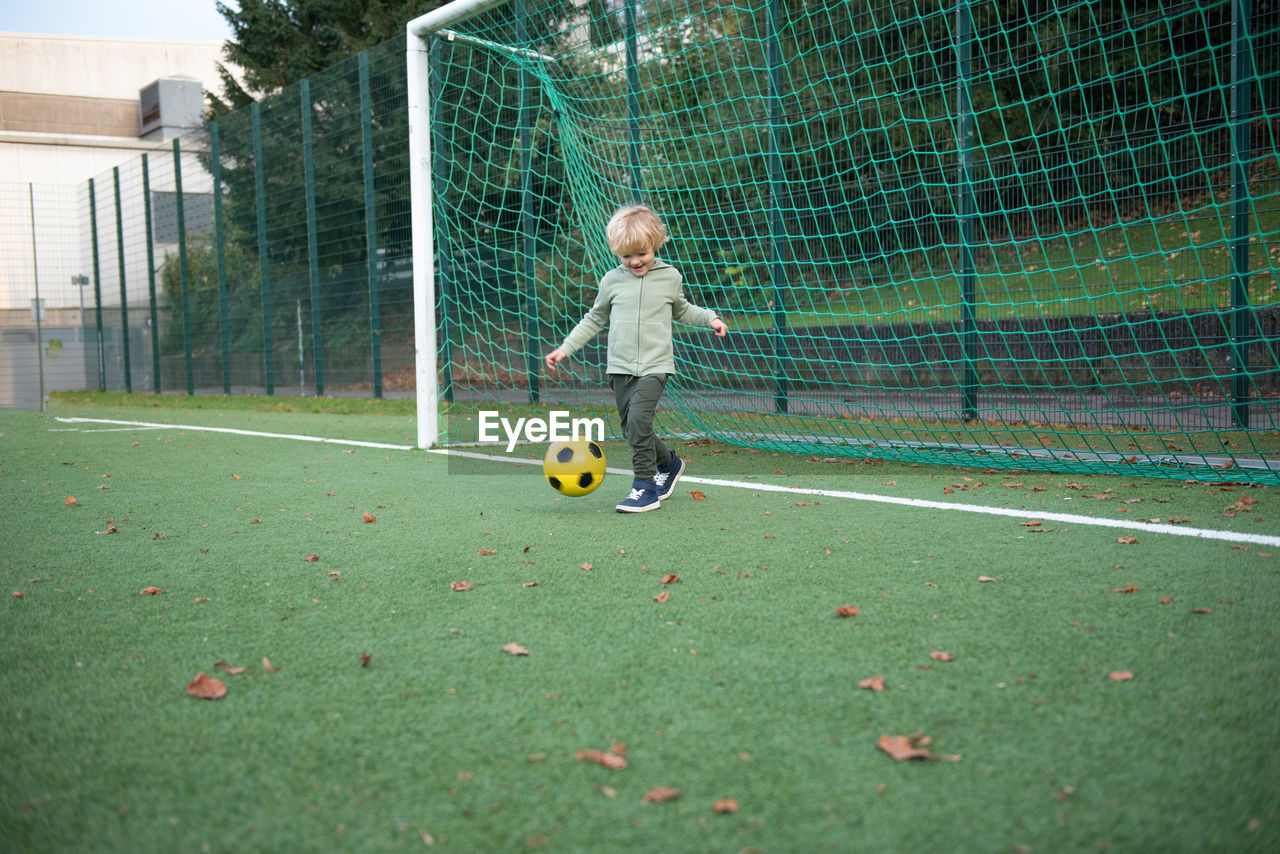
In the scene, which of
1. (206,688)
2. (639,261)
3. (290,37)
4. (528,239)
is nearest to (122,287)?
(290,37)

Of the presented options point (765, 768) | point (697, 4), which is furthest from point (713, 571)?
point (697, 4)

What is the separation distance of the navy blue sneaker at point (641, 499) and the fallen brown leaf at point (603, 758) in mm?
2237

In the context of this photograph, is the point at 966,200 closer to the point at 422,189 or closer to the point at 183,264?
the point at 422,189

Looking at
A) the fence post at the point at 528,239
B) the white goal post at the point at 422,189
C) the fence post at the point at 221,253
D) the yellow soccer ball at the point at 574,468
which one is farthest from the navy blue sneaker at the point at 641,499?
the fence post at the point at 221,253

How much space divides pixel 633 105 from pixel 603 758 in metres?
5.84

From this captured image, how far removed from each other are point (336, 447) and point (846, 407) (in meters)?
3.65

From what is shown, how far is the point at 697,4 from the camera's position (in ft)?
20.4

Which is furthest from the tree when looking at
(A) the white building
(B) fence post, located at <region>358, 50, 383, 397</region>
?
(B) fence post, located at <region>358, 50, 383, 397</region>

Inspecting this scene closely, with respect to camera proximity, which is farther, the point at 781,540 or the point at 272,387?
the point at 272,387

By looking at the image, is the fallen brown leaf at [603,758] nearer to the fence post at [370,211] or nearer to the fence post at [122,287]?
the fence post at [370,211]

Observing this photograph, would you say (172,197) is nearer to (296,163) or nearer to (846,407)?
(296,163)

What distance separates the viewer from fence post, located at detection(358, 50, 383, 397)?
1020 centimetres

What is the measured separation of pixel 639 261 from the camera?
155 inches

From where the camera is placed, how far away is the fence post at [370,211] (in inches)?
402
